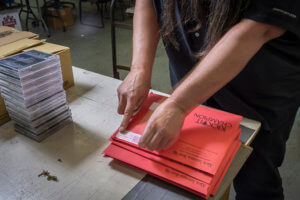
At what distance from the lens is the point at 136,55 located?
0.85m

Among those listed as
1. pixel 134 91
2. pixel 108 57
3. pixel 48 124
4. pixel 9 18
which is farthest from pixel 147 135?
pixel 9 18

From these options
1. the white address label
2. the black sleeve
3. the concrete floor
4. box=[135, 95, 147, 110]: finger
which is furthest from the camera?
the concrete floor

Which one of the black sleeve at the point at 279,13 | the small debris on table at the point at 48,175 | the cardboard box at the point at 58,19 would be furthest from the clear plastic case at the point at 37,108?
the cardboard box at the point at 58,19

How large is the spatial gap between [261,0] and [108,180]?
0.54 m

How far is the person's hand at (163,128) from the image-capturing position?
628 mm

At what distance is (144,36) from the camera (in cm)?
87

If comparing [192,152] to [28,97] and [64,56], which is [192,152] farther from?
[64,56]

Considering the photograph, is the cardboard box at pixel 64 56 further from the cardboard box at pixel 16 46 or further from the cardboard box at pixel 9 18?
the cardboard box at pixel 9 18

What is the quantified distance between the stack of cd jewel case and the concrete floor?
1133mm

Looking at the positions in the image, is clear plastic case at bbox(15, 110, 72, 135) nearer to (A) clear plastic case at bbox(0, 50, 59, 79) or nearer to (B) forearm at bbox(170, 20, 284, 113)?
(A) clear plastic case at bbox(0, 50, 59, 79)

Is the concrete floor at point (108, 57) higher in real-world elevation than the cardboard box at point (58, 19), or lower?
lower

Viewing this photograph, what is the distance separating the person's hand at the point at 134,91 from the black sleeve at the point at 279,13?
36cm

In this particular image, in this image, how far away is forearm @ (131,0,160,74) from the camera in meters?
0.84

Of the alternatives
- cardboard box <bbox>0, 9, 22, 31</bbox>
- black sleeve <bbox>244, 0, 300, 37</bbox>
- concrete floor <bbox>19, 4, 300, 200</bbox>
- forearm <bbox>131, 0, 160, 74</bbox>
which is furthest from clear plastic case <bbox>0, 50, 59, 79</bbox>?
cardboard box <bbox>0, 9, 22, 31</bbox>
